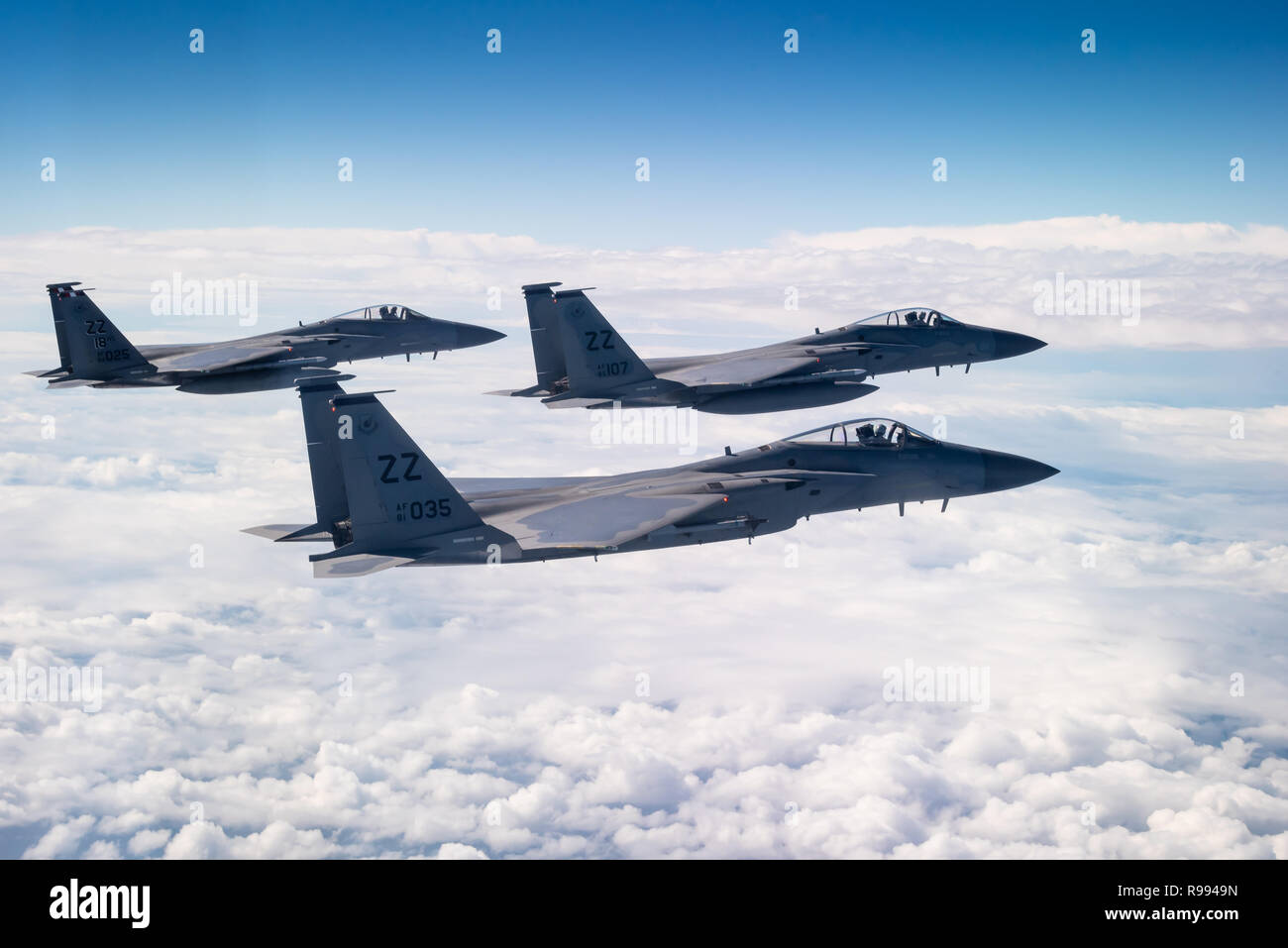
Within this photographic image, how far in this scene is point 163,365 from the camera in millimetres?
34312

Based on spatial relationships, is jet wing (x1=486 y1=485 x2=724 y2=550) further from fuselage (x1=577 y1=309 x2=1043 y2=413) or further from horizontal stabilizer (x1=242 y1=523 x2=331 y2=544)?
fuselage (x1=577 y1=309 x2=1043 y2=413)

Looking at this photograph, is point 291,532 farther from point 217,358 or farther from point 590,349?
point 217,358

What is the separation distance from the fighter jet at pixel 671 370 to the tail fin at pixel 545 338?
28 millimetres

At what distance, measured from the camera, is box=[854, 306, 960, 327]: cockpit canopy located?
117 feet

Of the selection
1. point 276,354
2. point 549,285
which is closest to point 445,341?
point 276,354

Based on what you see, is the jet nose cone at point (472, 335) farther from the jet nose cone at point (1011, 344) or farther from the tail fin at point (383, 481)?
the tail fin at point (383, 481)

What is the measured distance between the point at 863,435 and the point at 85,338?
23110mm

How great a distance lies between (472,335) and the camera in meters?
39.8

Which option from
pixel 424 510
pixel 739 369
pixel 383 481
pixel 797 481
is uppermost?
pixel 739 369

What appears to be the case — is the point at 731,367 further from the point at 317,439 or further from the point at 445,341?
the point at 317,439

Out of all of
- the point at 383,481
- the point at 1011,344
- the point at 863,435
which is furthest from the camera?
the point at 1011,344

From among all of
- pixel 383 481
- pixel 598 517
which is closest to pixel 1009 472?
pixel 598 517

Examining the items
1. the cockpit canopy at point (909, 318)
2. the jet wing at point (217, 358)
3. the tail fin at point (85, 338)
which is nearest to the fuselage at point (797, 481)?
the cockpit canopy at point (909, 318)

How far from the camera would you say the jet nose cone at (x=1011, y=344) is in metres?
37.0
